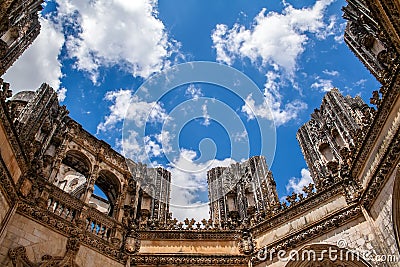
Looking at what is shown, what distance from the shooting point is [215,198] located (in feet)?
51.1

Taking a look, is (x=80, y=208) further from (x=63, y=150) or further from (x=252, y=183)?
(x=252, y=183)

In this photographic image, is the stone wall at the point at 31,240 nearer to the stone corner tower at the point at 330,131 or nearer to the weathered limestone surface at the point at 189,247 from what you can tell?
the weathered limestone surface at the point at 189,247

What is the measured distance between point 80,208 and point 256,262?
6241 millimetres

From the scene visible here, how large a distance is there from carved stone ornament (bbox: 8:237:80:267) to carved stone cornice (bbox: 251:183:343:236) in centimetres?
620

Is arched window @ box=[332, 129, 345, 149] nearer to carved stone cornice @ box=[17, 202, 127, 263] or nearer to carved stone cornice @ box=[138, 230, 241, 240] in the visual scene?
carved stone cornice @ box=[138, 230, 241, 240]

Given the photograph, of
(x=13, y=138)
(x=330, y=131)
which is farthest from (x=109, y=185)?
(x=330, y=131)

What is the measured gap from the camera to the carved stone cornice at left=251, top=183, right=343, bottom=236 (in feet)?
33.0

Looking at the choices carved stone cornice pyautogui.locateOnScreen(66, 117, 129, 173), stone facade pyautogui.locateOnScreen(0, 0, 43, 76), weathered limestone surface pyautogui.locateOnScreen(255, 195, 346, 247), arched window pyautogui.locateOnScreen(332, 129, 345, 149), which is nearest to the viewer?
weathered limestone surface pyautogui.locateOnScreen(255, 195, 346, 247)

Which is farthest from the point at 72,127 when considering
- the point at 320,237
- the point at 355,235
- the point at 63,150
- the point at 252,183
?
the point at 355,235

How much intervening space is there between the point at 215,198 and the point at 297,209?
567 centimetres

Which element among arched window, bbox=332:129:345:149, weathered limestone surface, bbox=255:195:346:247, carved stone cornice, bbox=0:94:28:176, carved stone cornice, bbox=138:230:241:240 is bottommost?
weathered limestone surface, bbox=255:195:346:247

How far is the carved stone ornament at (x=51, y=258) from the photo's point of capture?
299 inches

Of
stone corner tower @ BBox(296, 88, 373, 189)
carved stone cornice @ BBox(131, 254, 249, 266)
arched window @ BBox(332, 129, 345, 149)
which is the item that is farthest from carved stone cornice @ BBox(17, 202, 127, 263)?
arched window @ BBox(332, 129, 345, 149)

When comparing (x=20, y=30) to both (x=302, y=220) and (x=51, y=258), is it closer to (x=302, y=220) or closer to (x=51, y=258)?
(x=51, y=258)
